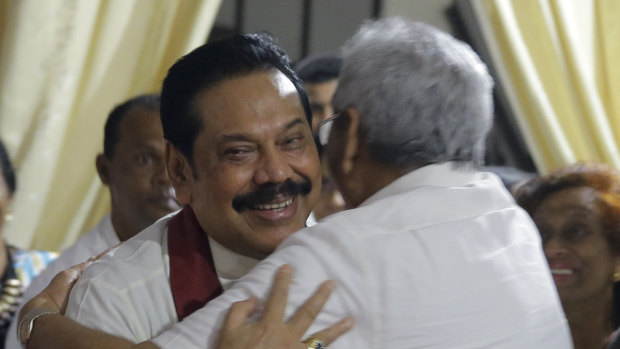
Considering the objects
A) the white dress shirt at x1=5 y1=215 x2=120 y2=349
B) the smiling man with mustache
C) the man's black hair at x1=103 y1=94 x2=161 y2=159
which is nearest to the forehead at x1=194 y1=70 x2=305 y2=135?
the smiling man with mustache

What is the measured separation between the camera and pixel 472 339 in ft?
4.43

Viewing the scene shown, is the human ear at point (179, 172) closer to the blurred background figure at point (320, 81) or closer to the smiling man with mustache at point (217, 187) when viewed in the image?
the smiling man with mustache at point (217, 187)

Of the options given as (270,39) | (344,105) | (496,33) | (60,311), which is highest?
(270,39)

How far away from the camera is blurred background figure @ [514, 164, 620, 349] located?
222 centimetres

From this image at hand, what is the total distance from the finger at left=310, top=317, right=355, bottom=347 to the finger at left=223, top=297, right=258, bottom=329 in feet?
0.35

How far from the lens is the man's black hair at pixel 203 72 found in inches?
Answer: 59.2

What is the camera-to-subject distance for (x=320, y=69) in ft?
10.0

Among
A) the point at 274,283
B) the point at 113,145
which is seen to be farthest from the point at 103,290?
the point at 113,145

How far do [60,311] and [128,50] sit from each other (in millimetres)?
1813

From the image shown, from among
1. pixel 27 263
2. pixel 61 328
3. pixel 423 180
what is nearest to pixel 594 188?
pixel 423 180

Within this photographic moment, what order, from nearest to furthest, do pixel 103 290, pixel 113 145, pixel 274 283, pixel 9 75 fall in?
1. pixel 274 283
2. pixel 103 290
3. pixel 113 145
4. pixel 9 75

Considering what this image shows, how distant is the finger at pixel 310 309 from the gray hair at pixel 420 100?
0.29 m

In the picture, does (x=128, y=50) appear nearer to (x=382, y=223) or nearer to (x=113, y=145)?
(x=113, y=145)

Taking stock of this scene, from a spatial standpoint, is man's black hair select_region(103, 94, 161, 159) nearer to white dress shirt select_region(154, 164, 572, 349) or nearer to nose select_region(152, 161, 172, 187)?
nose select_region(152, 161, 172, 187)
